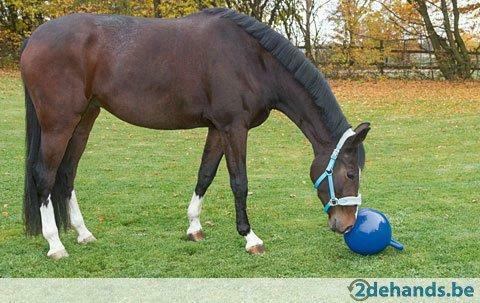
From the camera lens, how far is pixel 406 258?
4.35 metres

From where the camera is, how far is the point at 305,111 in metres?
4.62

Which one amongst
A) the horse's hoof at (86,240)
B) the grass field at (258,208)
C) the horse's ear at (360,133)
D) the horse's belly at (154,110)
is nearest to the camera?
the horse's ear at (360,133)

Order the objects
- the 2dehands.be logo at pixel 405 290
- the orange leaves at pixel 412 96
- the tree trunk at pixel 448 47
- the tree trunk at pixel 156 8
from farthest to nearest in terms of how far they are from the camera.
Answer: the tree trunk at pixel 156 8, the tree trunk at pixel 448 47, the orange leaves at pixel 412 96, the 2dehands.be logo at pixel 405 290

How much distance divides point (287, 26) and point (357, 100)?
684 centimetres

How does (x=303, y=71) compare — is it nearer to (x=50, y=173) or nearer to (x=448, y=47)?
(x=50, y=173)

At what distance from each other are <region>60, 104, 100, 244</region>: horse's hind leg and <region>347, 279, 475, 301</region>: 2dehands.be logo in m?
2.42

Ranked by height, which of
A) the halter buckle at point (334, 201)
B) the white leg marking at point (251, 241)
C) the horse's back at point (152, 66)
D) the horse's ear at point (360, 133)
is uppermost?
the horse's back at point (152, 66)

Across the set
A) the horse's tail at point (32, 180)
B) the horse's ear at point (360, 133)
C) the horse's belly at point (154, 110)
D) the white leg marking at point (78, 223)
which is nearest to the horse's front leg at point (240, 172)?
the horse's belly at point (154, 110)

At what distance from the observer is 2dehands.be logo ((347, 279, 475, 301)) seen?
3604 mm

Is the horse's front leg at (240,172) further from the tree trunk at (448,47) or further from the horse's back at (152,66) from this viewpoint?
the tree trunk at (448,47)

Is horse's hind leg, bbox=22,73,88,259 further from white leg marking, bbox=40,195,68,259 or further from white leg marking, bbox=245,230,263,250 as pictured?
white leg marking, bbox=245,230,263,250

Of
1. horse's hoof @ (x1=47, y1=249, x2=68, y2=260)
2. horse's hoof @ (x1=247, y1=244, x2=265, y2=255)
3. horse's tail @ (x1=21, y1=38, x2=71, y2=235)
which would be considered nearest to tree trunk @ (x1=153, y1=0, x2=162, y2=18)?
horse's tail @ (x1=21, y1=38, x2=71, y2=235)

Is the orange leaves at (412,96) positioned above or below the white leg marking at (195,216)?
below

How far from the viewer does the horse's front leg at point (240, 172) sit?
4648mm
